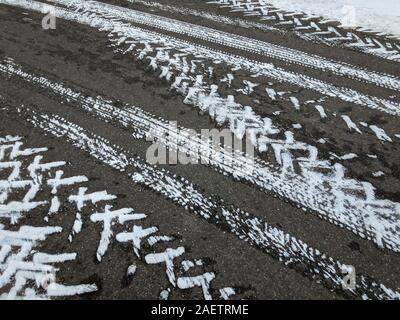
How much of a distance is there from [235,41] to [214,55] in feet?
1.50

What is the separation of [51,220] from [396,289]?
82.0 inches

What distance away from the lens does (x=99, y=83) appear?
142 inches

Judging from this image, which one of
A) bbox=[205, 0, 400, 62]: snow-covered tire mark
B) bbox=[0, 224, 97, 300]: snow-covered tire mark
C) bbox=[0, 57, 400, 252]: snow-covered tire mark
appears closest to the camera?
bbox=[0, 224, 97, 300]: snow-covered tire mark

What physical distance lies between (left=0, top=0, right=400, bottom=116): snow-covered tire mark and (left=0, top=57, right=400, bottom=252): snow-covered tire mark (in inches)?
32.8

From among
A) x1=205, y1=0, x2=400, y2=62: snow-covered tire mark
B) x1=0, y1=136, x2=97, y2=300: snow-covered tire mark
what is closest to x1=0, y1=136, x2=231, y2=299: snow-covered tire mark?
x1=0, y1=136, x2=97, y2=300: snow-covered tire mark

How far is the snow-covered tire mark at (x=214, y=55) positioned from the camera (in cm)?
349

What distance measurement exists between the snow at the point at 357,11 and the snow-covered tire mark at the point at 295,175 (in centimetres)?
267

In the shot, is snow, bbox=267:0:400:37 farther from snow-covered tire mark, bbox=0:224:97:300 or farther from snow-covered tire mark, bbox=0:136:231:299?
snow-covered tire mark, bbox=0:224:97:300

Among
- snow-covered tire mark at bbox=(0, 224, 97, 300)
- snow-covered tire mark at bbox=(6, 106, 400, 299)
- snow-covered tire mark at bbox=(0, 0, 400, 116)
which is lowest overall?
snow-covered tire mark at bbox=(0, 224, 97, 300)

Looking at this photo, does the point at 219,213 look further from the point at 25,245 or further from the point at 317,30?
the point at 317,30

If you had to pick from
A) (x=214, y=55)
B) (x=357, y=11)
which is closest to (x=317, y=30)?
(x=357, y=11)

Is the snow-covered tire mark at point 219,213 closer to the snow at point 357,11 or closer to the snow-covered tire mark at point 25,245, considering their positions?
the snow-covered tire mark at point 25,245

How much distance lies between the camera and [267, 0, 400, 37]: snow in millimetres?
4816

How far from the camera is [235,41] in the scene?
4430mm
